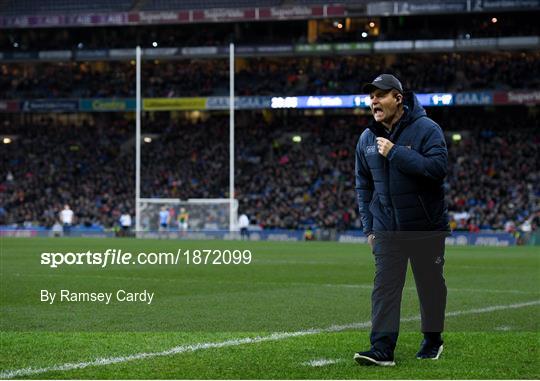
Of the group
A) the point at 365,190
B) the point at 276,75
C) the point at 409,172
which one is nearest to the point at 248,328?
the point at 365,190

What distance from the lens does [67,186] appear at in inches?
2098

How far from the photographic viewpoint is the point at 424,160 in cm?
747

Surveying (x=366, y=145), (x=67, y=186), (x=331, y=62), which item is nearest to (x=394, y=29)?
(x=331, y=62)

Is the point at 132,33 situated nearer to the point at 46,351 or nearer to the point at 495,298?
the point at 495,298

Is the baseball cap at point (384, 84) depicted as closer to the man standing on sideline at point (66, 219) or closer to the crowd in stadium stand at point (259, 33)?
the man standing on sideline at point (66, 219)

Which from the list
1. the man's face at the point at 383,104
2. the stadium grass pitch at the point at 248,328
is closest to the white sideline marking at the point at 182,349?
the stadium grass pitch at the point at 248,328

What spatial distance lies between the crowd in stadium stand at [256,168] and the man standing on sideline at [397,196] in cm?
3574

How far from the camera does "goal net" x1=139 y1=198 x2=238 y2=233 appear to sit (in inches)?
1656

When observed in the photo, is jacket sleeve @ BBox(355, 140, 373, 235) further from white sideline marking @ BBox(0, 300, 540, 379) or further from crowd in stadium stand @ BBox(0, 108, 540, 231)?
crowd in stadium stand @ BBox(0, 108, 540, 231)

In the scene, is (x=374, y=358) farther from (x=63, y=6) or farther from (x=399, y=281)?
(x=63, y=6)

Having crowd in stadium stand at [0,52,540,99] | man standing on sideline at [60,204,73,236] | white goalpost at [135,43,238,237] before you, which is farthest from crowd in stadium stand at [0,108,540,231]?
white goalpost at [135,43,238,237]

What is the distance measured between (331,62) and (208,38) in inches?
272
